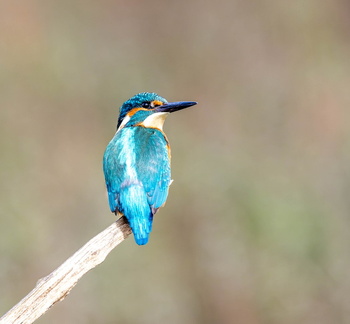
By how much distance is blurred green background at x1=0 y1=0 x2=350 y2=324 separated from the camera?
204 inches

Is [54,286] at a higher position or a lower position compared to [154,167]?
lower

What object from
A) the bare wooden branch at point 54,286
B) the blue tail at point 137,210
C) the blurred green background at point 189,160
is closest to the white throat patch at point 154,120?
the blue tail at point 137,210

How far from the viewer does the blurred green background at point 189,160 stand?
17.0ft

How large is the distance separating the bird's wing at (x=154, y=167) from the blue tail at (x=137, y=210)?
0.09 ft

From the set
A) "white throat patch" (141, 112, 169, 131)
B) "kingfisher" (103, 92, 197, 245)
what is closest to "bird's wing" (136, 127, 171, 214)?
"kingfisher" (103, 92, 197, 245)

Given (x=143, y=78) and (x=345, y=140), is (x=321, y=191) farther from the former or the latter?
(x=143, y=78)

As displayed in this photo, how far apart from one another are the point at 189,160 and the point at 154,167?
295 centimetres

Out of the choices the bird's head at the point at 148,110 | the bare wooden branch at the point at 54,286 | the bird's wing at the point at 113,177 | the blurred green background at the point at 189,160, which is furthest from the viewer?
the blurred green background at the point at 189,160

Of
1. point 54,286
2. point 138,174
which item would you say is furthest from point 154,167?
point 54,286

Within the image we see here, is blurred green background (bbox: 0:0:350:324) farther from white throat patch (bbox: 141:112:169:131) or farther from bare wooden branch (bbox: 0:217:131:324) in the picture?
bare wooden branch (bbox: 0:217:131:324)

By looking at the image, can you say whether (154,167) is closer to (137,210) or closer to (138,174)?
(138,174)

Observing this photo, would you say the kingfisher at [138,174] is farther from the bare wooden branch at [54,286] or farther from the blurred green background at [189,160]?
the blurred green background at [189,160]

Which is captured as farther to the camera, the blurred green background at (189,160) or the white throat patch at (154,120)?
the blurred green background at (189,160)

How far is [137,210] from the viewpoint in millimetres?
2605
